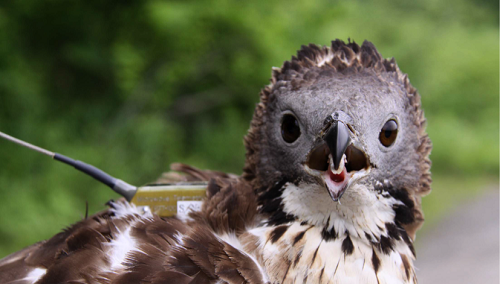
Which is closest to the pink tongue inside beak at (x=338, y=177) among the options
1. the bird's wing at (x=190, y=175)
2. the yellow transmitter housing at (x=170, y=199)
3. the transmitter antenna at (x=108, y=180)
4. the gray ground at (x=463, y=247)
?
the yellow transmitter housing at (x=170, y=199)

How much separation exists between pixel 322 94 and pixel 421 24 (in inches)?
318

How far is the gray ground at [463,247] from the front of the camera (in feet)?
16.8

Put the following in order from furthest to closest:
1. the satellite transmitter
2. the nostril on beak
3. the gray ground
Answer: the gray ground → the satellite transmitter → the nostril on beak

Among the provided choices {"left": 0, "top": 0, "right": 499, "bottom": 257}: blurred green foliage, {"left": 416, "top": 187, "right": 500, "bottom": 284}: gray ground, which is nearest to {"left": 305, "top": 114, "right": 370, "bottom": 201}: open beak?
{"left": 0, "top": 0, "right": 499, "bottom": 257}: blurred green foliage

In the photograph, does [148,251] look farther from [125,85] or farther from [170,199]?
[125,85]

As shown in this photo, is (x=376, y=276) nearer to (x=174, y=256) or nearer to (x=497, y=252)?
(x=174, y=256)

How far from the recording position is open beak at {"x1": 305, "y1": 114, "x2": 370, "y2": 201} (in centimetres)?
142

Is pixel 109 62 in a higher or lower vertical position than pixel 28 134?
higher

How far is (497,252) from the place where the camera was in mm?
5664

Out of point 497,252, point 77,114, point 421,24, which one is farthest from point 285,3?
point 421,24

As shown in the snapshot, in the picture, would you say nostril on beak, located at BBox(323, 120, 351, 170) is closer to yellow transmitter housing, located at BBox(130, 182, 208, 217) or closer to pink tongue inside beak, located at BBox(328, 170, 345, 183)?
pink tongue inside beak, located at BBox(328, 170, 345, 183)

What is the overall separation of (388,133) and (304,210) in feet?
1.38

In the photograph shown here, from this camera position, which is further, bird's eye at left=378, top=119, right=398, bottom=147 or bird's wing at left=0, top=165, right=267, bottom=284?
bird's eye at left=378, top=119, right=398, bottom=147

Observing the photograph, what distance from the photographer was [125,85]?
473cm
